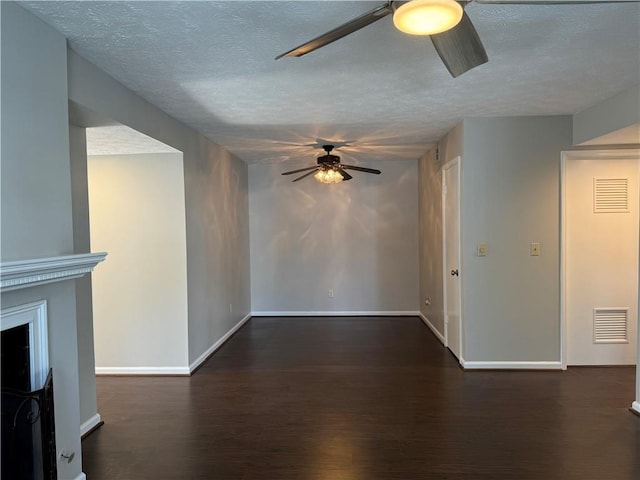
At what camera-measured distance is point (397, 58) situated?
2371 mm

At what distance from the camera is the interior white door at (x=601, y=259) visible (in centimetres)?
388

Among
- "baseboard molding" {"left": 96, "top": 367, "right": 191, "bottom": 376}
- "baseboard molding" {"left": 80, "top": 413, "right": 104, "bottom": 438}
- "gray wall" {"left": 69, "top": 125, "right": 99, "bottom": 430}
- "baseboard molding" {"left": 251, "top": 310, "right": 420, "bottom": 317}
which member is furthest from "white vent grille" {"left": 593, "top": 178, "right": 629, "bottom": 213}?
"baseboard molding" {"left": 80, "top": 413, "right": 104, "bottom": 438}

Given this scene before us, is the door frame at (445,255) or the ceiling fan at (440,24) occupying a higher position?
the ceiling fan at (440,24)

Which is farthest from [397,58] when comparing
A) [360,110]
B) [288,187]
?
[288,187]

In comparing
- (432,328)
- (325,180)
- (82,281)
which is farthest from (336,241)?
(82,281)

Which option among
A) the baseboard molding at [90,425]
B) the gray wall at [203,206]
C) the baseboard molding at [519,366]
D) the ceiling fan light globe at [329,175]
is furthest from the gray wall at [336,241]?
the baseboard molding at [90,425]

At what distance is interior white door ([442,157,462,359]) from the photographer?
4.05 metres

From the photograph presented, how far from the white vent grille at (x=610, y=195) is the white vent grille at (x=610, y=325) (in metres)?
0.99

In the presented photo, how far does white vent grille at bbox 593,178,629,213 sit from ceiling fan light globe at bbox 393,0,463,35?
10.7 feet

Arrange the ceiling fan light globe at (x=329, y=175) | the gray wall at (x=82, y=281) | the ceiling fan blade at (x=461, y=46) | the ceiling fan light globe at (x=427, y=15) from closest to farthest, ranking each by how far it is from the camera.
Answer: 1. the ceiling fan light globe at (x=427, y=15)
2. the ceiling fan blade at (x=461, y=46)
3. the gray wall at (x=82, y=281)
4. the ceiling fan light globe at (x=329, y=175)

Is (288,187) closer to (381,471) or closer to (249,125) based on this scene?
(249,125)

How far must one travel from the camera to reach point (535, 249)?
384 cm

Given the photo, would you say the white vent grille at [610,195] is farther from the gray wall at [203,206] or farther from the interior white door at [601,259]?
the gray wall at [203,206]

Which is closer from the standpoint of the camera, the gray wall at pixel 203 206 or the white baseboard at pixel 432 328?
the gray wall at pixel 203 206
